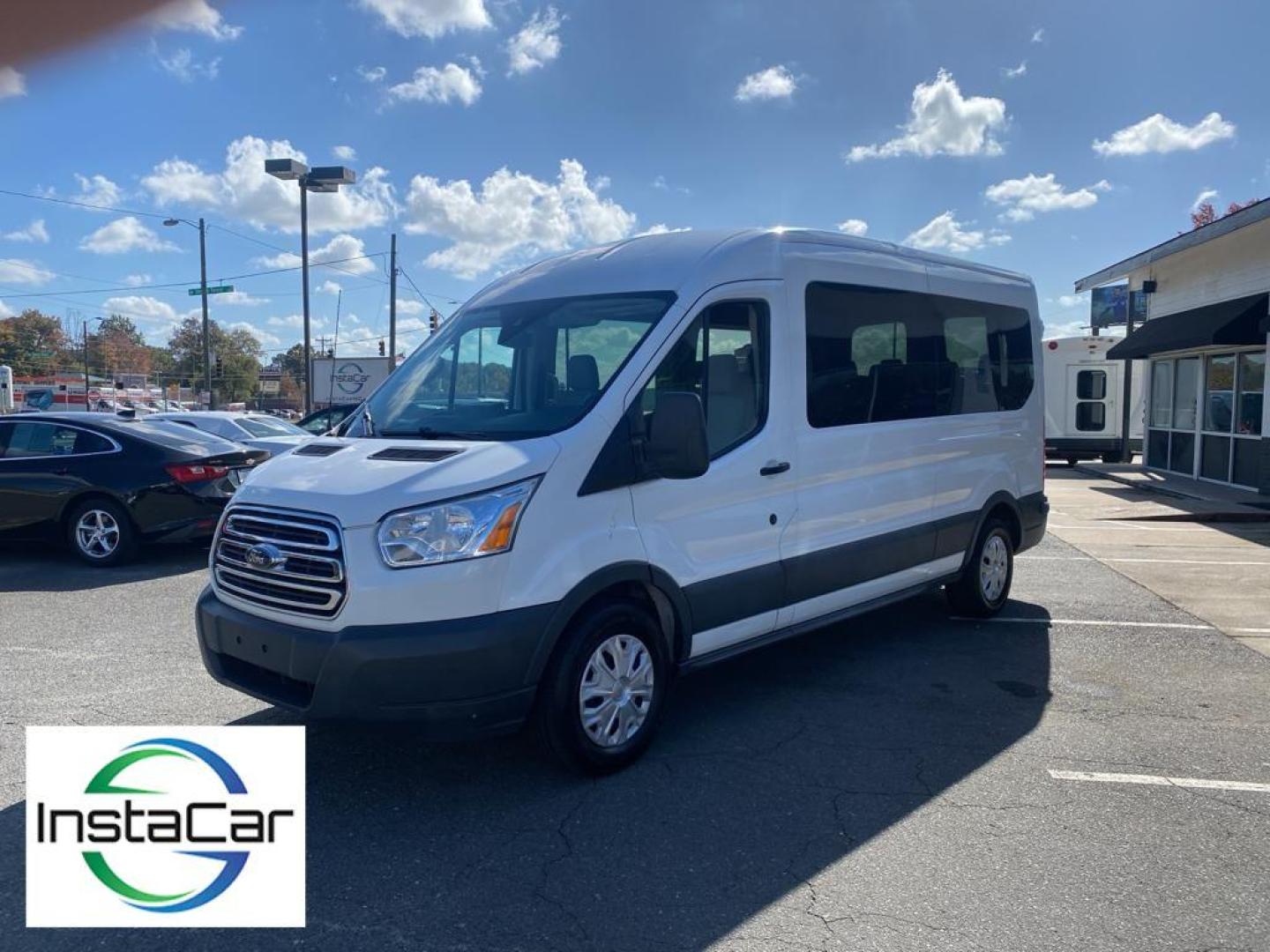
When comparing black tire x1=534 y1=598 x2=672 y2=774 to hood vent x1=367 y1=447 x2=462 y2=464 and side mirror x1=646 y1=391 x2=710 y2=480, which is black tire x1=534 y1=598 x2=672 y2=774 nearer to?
side mirror x1=646 y1=391 x2=710 y2=480

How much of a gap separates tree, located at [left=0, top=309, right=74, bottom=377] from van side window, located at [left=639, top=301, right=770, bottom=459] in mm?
113004

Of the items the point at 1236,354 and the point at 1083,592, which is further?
the point at 1236,354

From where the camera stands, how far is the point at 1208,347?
53.6 feet

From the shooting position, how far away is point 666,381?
4.38 m

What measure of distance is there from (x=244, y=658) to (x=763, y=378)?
9.25ft

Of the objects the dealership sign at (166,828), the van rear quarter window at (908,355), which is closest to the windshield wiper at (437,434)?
the dealership sign at (166,828)

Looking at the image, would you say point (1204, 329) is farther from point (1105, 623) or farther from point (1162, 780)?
point (1162, 780)

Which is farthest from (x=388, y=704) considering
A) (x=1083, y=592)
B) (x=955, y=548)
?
(x=1083, y=592)

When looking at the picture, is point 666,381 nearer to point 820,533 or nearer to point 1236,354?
point 820,533

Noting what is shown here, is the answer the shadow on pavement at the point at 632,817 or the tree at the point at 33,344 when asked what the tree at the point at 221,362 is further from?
the shadow on pavement at the point at 632,817

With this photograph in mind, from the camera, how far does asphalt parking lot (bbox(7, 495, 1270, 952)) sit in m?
3.06

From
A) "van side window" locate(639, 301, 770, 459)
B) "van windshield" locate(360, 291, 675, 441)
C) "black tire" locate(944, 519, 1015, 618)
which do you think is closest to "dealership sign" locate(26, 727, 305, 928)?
"van windshield" locate(360, 291, 675, 441)

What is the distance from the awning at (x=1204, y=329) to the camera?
1465 centimetres

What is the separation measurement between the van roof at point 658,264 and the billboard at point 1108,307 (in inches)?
1433
